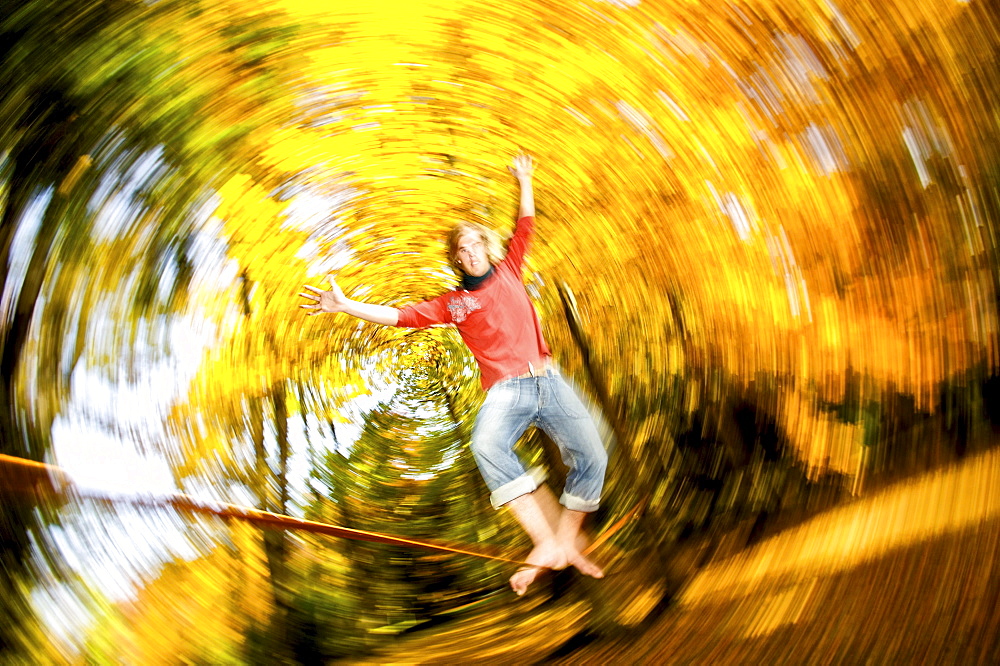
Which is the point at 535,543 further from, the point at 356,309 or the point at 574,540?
the point at 356,309

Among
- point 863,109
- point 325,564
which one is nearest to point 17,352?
point 325,564

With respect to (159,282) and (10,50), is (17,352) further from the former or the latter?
(10,50)

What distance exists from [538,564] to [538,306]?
1.27ft

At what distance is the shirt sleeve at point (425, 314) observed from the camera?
80 centimetres

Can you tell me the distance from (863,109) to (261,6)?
704mm

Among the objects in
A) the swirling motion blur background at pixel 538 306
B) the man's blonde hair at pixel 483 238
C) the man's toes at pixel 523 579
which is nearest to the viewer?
the swirling motion blur background at pixel 538 306

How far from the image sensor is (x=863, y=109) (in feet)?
1.97

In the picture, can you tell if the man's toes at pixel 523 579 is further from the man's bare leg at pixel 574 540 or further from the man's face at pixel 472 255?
the man's face at pixel 472 255

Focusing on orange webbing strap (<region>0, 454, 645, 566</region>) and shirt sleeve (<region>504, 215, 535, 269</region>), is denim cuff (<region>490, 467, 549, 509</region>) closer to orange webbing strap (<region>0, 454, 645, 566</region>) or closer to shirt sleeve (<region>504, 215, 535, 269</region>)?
orange webbing strap (<region>0, 454, 645, 566</region>)

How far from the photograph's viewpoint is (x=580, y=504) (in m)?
→ 0.80

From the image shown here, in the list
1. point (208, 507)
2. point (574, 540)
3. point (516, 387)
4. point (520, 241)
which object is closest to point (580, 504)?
point (574, 540)

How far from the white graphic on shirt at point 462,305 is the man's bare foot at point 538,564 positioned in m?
0.35

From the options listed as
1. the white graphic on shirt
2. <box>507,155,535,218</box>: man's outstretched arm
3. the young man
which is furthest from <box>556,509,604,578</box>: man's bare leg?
<box>507,155,535,218</box>: man's outstretched arm

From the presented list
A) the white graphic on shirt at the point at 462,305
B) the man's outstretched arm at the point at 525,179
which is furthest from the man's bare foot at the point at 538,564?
the man's outstretched arm at the point at 525,179
